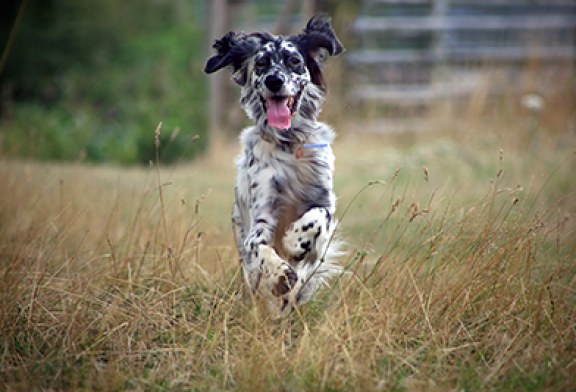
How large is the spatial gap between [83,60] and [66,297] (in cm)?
1189

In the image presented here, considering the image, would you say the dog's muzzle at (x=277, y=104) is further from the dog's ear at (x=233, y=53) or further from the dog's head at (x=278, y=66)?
the dog's ear at (x=233, y=53)

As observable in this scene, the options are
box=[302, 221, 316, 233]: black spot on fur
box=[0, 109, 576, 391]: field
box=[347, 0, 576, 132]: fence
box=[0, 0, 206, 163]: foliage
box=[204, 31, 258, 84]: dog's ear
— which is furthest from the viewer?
box=[347, 0, 576, 132]: fence

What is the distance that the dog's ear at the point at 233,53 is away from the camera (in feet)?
16.1

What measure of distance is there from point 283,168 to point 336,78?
636 centimetres

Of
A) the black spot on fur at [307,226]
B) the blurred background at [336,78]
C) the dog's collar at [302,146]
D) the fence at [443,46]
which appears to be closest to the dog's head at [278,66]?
the dog's collar at [302,146]

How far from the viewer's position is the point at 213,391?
3.47m

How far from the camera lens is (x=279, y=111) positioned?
457 centimetres

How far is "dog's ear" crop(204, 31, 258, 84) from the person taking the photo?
4.90 meters

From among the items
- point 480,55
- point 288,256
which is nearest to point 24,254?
point 288,256

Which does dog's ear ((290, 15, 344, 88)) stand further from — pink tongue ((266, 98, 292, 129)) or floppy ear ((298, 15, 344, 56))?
pink tongue ((266, 98, 292, 129))

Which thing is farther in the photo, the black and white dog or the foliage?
the foliage

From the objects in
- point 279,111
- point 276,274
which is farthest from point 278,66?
point 276,274

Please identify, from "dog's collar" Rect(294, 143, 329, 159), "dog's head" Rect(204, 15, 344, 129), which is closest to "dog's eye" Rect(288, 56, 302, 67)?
"dog's head" Rect(204, 15, 344, 129)

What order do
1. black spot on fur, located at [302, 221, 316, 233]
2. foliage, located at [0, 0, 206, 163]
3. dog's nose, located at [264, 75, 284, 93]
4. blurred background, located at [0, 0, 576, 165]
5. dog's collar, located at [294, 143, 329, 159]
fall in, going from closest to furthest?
black spot on fur, located at [302, 221, 316, 233] < dog's nose, located at [264, 75, 284, 93] < dog's collar, located at [294, 143, 329, 159] < blurred background, located at [0, 0, 576, 165] < foliage, located at [0, 0, 206, 163]
